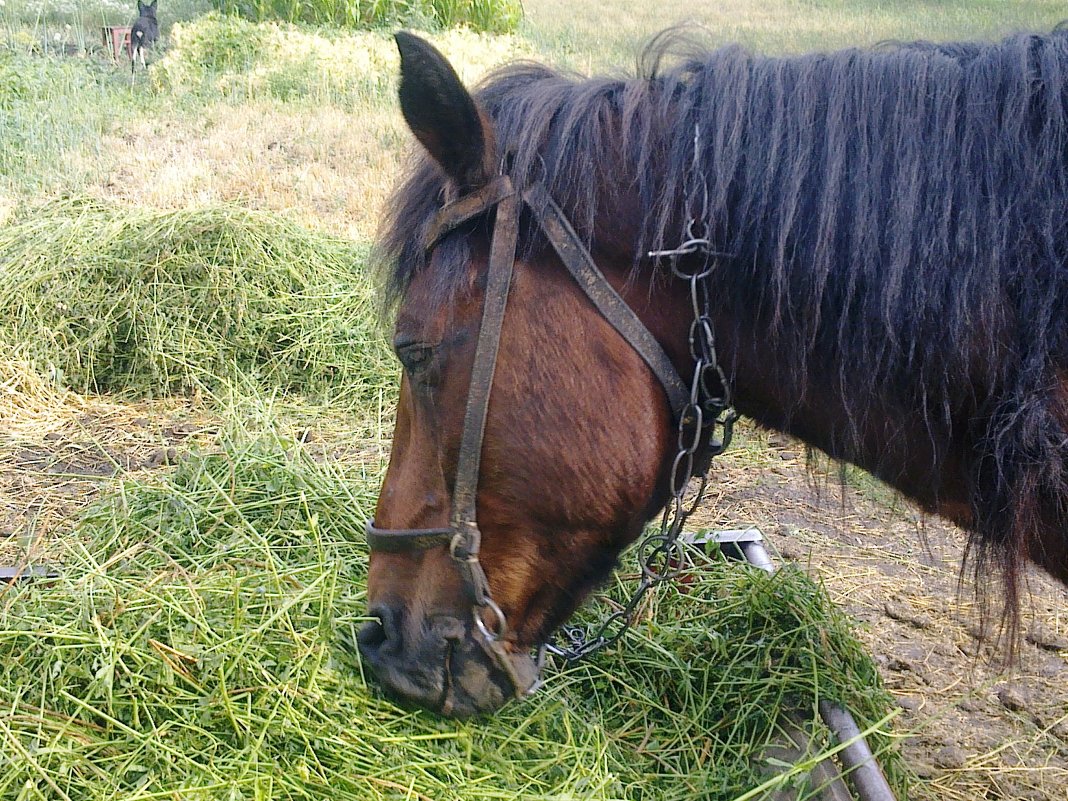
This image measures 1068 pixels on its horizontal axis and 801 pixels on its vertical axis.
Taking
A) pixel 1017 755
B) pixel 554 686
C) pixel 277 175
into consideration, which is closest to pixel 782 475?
pixel 1017 755

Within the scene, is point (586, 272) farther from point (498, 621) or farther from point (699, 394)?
point (498, 621)

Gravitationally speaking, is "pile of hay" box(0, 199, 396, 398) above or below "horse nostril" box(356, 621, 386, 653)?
below

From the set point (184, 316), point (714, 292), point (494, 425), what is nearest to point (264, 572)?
point (494, 425)

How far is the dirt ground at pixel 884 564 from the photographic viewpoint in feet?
8.54

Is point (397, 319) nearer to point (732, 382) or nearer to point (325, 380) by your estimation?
point (732, 382)

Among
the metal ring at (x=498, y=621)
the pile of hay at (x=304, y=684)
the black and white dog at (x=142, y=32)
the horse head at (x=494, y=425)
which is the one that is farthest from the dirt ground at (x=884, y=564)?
the black and white dog at (x=142, y=32)

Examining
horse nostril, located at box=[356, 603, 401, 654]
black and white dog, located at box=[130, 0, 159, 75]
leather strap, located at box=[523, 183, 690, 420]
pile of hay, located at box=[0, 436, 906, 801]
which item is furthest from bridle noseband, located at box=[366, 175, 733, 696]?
black and white dog, located at box=[130, 0, 159, 75]

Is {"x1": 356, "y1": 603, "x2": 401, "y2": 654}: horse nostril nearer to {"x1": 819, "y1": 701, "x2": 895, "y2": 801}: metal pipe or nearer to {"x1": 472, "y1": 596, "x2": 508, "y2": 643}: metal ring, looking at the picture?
{"x1": 472, "y1": 596, "x2": 508, "y2": 643}: metal ring

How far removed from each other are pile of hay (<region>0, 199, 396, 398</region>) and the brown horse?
2.92 m

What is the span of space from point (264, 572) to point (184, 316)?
2.64 metres

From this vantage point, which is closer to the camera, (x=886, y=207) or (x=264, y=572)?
(x=886, y=207)

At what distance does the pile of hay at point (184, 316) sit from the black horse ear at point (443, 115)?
2934 mm

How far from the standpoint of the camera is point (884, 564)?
11.9 feet

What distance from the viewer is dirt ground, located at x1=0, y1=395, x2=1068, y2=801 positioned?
2.60 m
